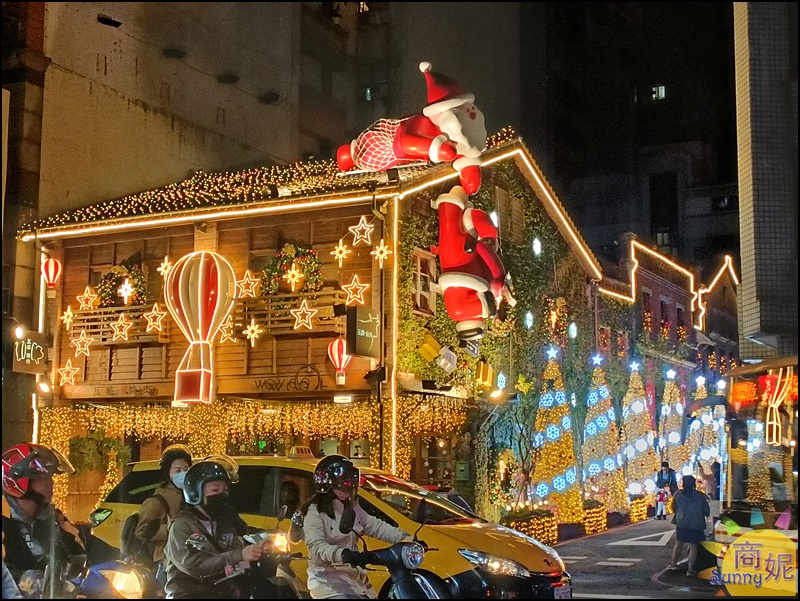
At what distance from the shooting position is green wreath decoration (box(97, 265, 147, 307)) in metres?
19.8

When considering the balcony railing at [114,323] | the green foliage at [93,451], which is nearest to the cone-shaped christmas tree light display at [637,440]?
the green foliage at [93,451]

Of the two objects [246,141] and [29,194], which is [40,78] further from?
[246,141]

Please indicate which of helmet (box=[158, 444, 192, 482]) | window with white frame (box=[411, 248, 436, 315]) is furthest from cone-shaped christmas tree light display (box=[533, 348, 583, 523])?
helmet (box=[158, 444, 192, 482])

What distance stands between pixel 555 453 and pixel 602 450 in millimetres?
3648

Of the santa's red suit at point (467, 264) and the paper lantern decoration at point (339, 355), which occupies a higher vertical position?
the santa's red suit at point (467, 264)

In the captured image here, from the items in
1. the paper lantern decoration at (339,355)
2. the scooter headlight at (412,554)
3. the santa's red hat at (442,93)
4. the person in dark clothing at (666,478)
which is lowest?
the person in dark clothing at (666,478)

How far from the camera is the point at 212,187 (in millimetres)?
21672

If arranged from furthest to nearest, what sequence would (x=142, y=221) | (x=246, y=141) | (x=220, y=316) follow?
(x=246, y=141) → (x=142, y=221) → (x=220, y=316)

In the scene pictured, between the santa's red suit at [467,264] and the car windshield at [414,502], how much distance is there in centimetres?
491

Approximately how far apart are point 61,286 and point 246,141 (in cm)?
838

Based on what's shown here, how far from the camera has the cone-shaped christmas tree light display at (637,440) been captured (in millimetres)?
28188

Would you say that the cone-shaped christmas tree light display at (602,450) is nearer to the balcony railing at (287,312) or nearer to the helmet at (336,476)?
the balcony railing at (287,312)

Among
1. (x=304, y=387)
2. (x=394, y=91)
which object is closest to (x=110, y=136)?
(x=394, y=91)

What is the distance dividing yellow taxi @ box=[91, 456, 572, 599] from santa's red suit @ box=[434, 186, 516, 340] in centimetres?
492
